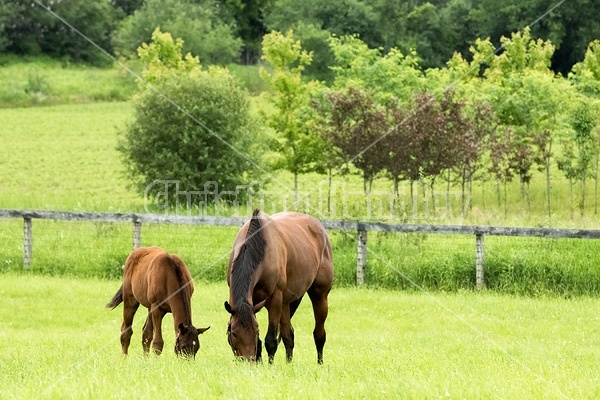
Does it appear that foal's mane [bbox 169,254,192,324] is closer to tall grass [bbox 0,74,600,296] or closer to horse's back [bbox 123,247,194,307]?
horse's back [bbox 123,247,194,307]

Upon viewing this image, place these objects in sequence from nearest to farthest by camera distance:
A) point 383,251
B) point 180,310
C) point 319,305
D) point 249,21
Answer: point 180,310, point 319,305, point 383,251, point 249,21

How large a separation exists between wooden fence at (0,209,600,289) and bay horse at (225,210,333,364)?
5.87 meters

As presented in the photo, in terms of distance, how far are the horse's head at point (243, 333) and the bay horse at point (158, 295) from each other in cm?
84

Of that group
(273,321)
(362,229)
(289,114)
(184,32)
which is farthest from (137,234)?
(184,32)

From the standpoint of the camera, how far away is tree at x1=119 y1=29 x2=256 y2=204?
26917 millimetres

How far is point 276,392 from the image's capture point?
19.1 feet

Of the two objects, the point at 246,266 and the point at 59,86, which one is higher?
Result: the point at 59,86

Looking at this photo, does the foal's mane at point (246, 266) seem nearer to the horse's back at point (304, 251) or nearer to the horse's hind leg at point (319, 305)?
the horse's back at point (304, 251)

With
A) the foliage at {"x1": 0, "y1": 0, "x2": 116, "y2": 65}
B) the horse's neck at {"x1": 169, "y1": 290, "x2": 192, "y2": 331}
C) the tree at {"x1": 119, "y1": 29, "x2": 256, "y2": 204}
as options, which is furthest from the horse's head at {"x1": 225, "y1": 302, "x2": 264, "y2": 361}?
the foliage at {"x1": 0, "y1": 0, "x2": 116, "y2": 65}

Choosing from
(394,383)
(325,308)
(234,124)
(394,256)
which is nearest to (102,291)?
(394,256)

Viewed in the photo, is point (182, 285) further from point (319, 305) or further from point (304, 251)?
point (319, 305)

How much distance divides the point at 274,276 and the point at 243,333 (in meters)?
0.96

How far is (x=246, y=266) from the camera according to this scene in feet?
26.3

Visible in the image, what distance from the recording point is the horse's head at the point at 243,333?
759cm
